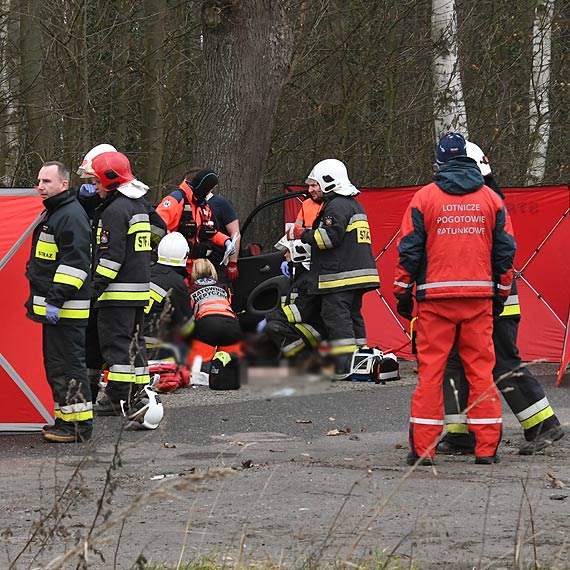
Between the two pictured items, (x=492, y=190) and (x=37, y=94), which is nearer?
(x=492, y=190)

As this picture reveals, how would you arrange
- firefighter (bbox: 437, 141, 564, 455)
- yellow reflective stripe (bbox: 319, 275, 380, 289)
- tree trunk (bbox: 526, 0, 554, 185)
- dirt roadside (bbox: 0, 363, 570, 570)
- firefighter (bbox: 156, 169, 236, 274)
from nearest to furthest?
dirt roadside (bbox: 0, 363, 570, 570)
firefighter (bbox: 437, 141, 564, 455)
firefighter (bbox: 156, 169, 236, 274)
yellow reflective stripe (bbox: 319, 275, 380, 289)
tree trunk (bbox: 526, 0, 554, 185)

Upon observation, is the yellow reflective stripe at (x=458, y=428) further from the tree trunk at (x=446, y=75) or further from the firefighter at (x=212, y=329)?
the tree trunk at (x=446, y=75)

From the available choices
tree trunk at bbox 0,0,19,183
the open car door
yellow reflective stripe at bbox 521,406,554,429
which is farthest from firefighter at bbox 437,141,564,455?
tree trunk at bbox 0,0,19,183

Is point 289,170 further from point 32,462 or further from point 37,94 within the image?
point 32,462

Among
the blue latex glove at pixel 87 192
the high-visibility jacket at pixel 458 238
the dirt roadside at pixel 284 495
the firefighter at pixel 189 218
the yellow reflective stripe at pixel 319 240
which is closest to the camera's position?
the dirt roadside at pixel 284 495

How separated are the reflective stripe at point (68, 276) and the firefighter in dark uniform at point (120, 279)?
163 mm

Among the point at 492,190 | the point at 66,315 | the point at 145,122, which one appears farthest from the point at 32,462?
the point at 145,122

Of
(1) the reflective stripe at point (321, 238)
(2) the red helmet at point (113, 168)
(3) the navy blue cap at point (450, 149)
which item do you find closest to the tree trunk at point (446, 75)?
(1) the reflective stripe at point (321, 238)

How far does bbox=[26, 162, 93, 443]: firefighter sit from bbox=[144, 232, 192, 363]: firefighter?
4.71m

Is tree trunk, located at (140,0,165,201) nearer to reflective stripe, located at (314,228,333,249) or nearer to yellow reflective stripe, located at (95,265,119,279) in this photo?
reflective stripe, located at (314,228,333,249)

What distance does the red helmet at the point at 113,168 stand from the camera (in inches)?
214

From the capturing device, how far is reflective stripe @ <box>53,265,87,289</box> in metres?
8.20

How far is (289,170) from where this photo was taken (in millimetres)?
20031

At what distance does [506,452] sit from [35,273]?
3.24 m
